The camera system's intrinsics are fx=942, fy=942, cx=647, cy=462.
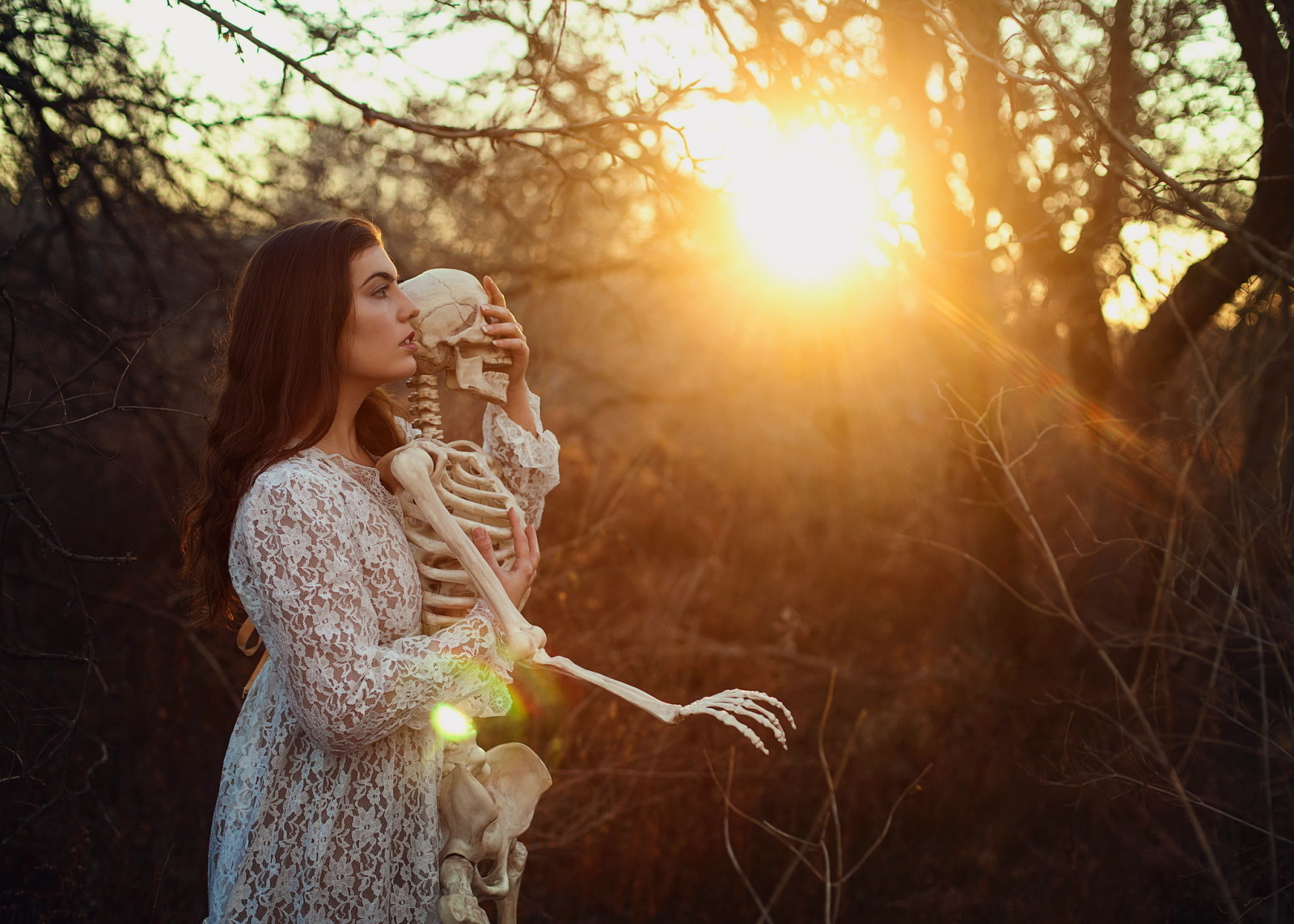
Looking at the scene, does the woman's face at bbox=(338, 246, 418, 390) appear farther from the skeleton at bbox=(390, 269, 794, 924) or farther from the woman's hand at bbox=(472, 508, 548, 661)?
the woman's hand at bbox=(472, 508, 548, 661)

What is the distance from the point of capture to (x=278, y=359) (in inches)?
76.6

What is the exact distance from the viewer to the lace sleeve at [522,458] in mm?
2287

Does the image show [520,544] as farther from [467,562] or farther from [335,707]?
[335,707]

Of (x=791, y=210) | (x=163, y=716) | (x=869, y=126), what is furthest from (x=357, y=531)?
(x=869, y=126)

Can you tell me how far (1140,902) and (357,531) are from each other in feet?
15.8

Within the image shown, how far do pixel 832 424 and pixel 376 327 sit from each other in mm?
6789

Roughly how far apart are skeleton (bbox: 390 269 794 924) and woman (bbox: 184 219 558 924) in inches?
1.7

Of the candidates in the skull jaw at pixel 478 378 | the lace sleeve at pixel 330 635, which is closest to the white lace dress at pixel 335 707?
the lace sleeve at pixel 330 635

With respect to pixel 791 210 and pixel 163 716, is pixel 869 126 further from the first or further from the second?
pixel 163 716

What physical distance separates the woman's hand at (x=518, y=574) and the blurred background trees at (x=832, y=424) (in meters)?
1.04

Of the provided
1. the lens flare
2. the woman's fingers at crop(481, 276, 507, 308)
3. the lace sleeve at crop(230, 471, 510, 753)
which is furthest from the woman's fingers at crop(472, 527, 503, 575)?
the woman's fingers at crop(481, 276, 507, 308)

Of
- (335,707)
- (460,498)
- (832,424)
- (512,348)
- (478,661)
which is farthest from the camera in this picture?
(832,424)

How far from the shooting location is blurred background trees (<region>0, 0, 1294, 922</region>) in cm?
339

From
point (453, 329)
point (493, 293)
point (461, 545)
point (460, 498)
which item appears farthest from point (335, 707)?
point (493, 293)
